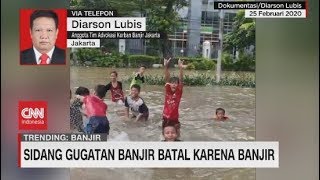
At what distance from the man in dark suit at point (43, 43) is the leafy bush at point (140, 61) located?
594mm

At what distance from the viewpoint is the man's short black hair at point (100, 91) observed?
3.84 metres

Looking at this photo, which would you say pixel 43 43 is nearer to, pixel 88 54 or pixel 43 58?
pixel 43 58

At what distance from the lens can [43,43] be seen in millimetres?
3803

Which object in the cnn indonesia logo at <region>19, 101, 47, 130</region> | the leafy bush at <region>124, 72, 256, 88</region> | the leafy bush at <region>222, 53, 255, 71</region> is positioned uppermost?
the leafy bush at <region>222, 53, 255, 71</region>

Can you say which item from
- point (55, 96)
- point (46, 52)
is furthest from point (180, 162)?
point (46, 52)

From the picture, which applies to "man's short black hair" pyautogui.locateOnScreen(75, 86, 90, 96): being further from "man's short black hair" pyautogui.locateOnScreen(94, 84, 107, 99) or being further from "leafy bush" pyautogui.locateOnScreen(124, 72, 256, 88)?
"leafy bush" pyautogui.locateOnScreen(124, 72, 256, 88)

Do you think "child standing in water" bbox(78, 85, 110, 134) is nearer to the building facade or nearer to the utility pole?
the building facade

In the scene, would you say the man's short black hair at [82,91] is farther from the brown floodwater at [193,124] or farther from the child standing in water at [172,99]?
the child standing in water at [172,99]

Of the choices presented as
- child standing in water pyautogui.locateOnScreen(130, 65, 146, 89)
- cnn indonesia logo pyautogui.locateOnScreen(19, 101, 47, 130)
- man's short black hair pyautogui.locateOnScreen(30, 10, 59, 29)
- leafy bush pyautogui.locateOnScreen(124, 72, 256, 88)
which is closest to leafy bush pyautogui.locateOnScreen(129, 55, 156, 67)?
child standing in water pyautogui.locateOnScreen(130, 65, 146, 89)

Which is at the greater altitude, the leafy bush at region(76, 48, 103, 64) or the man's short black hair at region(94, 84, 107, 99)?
the leafy bush at region(76, 48, 103, 64)

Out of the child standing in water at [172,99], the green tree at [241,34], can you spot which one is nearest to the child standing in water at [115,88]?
the child standing in water at [172,99]

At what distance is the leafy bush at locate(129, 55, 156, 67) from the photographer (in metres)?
3.81

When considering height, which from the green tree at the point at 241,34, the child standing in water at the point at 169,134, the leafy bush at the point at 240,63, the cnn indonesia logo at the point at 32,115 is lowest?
the child standing in water at the point at 169,134
